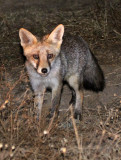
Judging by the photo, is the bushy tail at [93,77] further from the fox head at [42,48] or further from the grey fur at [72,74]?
the fox head at [42,48]

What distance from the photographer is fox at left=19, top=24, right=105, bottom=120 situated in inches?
206

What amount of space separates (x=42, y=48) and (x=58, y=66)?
0.46 m

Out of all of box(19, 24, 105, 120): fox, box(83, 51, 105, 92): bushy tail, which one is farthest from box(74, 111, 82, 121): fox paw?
box(83, 51, 105, 92): bushy tail

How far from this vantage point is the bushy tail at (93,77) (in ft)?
20.8

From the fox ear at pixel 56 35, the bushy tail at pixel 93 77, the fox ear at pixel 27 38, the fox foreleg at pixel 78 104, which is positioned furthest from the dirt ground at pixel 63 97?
the fox ear at pixel 56 35

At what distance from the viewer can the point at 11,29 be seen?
9258mm

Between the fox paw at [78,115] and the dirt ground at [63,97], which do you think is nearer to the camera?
the dirt ground at [63,97]

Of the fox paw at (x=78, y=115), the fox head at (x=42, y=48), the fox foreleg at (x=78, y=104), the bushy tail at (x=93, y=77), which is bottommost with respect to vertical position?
the fox paw at (x=78, y=115)

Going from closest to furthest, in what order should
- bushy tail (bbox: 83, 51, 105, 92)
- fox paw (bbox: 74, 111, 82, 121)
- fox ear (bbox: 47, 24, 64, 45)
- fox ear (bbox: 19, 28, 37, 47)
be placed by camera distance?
fox ear (bbox: 19, 28, 37, 47) < fox ear (bbox: 47, 24, 64, 45) < fox paw (bbox: 74, 111, 82, 121) < bushy tail (bbox: 83, 51, 105, 92)

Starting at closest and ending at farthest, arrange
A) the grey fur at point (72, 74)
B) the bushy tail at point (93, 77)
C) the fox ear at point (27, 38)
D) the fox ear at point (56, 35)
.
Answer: the fox ear at point (27, 38) → the fox ear at point (56, 35) → the grey fur at point (72, 74) → the bushy tail at point (93, 77)

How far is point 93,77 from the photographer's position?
637 cm

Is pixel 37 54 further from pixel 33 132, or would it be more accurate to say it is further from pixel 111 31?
pixel 111 31

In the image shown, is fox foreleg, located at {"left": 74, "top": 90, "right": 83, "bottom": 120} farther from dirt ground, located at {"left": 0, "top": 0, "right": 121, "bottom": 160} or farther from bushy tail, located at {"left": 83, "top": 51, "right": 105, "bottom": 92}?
bushy tail, located at {"left": 83, "top": 51, "right": 105, "bottom": 92}

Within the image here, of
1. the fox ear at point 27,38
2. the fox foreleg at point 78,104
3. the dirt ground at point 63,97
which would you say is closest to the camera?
the dirt ground at point 63,97
